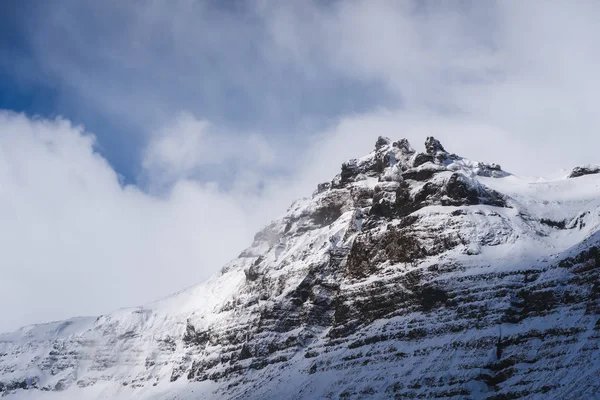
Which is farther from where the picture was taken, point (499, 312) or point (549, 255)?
point (549, 255)

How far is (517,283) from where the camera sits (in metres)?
158

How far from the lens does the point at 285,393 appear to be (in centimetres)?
17350

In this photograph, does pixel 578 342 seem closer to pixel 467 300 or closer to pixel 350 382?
pixel 467 300

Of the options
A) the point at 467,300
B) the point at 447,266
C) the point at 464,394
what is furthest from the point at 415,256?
the point at 464,394

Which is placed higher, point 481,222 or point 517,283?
point 481,222

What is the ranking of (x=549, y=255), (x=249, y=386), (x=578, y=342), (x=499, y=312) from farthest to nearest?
(x=249, y=386) → (x=549, y=255) → (x=499, y=312) → (x=578, y=342)

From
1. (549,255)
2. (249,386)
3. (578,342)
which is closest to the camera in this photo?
(578,342)

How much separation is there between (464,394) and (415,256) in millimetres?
52362

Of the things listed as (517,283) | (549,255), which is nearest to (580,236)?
(549,255)

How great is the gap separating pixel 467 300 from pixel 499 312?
31.0ft

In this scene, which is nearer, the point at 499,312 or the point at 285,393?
the point at 499,312

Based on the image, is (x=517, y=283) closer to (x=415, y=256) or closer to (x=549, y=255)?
(x=549, y=255)

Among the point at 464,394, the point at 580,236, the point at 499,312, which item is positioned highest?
the point at 580,236

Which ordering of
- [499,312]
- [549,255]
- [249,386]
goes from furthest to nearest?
[249,386] < [549,255] < [499,312]
